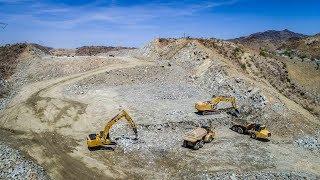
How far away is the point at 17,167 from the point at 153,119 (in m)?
14.9

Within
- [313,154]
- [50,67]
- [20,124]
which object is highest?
[50,67]

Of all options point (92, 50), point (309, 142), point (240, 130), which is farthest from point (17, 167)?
point (92, 50)

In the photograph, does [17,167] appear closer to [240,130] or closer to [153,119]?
[153,119]

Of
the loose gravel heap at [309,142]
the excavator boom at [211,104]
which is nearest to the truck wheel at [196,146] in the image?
the excavator boom at [211,104]

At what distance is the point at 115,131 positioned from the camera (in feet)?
125

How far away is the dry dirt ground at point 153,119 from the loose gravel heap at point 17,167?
85cm

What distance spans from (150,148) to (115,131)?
16.1 feet

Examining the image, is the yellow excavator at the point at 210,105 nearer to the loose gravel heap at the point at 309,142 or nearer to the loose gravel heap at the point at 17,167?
the loose gravel heap at the point at 309,142

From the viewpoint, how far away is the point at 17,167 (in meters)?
30.2

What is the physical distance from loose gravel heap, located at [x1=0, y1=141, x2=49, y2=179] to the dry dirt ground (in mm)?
855

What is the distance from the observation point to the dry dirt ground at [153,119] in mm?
32031

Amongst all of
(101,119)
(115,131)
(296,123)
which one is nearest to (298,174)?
(296,123)

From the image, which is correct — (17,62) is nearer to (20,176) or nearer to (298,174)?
(20,176)

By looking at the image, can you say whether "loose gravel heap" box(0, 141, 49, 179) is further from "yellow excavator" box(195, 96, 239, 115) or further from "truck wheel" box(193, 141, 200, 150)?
"yellow excavator" box(195, 96, 239, 115)
